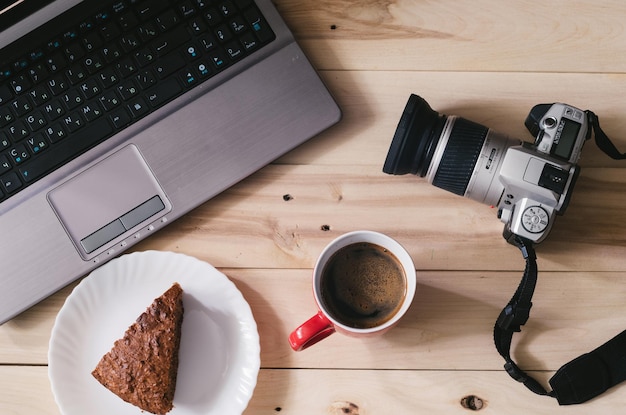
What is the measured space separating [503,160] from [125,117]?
44 cm

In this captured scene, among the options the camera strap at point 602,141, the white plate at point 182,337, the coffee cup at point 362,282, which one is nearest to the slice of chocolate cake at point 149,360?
the white plate at point 182,337

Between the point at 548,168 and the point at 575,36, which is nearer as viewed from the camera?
the point at 548,168

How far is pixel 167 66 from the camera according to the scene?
77 cm

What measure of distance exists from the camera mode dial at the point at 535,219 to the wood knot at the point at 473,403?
215mm

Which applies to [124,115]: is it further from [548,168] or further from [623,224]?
[623,224]

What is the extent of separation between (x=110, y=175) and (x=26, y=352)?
9.4 inches

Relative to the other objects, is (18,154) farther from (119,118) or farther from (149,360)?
(149,360)

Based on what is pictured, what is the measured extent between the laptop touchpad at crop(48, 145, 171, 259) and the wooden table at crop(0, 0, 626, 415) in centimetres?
4

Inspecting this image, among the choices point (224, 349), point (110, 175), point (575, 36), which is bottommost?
point (224, 349)

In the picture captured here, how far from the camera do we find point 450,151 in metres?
0.74

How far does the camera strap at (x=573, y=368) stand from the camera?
0.75 metres

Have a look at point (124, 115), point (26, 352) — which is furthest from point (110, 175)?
point (26, 352)

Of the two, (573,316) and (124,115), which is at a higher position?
(124,115)

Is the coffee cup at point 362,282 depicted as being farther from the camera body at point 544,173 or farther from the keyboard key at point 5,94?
the keyboard key at point 5,94
